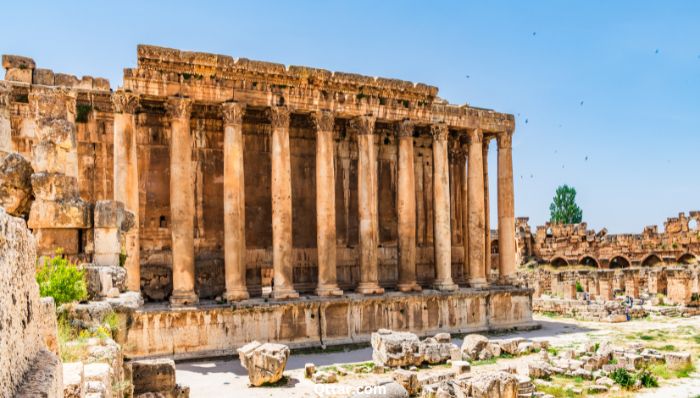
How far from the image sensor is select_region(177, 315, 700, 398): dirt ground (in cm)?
1426

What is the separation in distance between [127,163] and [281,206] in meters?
5.10

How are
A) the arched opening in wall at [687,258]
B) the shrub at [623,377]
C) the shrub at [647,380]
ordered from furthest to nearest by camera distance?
the arched opening in wall at [687,258] < the shrub at [647,380] < the shrub at [623,377]

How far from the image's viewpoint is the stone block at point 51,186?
10039 mm

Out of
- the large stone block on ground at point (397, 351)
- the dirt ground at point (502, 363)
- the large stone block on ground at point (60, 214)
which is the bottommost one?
the dirt ground at point (502, 363)

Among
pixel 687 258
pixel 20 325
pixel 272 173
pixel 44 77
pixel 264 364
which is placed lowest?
pixel 264 364

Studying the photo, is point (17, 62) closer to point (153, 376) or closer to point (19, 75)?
point (19, 75)

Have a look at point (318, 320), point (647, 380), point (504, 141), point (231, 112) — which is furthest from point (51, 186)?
point (504, 141)

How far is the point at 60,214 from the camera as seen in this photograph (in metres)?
10.3

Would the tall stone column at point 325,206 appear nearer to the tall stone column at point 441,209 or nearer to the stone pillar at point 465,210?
the tall stone column at point 441,209

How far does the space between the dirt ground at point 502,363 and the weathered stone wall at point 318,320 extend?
84cm

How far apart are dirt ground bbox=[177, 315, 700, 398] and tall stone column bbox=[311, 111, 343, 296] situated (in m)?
2.89

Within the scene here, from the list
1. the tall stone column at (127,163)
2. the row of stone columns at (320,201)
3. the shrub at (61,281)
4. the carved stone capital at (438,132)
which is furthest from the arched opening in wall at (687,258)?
the shrub at (61,281)

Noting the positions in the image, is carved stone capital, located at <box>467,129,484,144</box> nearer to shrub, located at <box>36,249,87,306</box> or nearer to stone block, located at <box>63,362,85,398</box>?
shrub, located at <box>36,249,87,306</box>

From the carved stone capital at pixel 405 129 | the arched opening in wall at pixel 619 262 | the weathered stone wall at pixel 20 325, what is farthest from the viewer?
the arched opening in wall at pixel 619 262
